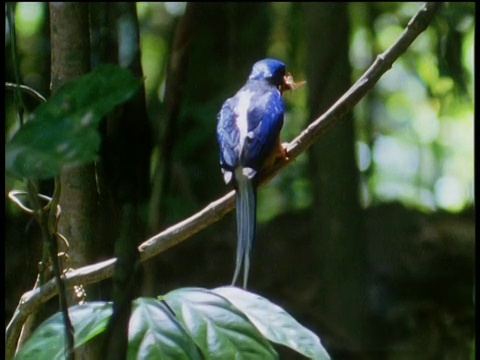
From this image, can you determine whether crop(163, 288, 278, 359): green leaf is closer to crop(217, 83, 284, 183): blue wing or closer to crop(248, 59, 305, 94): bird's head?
crop(217, 83, 284, 183): blue wing

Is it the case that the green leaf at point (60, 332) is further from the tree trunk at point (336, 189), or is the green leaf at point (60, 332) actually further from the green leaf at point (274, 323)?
the tree trunk at point (336, 189)

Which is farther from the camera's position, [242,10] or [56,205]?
[242,10]

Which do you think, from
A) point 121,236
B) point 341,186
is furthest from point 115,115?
point 341,186

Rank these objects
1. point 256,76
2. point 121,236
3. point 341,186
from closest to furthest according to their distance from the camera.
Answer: point 121,236 → point 256,76 → point 341,186

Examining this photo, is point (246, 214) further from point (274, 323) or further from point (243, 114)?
point (274, 323)

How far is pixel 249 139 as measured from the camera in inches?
89.0

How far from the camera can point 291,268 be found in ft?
14.3

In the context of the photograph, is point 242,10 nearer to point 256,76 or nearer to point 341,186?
point 341,186

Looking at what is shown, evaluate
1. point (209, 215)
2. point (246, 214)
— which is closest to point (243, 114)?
point (246, 214)

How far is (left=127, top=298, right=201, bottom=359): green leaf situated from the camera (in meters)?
0.92

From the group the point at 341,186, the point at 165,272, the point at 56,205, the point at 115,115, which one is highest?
the point at 115,115

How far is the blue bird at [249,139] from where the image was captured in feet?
6.73

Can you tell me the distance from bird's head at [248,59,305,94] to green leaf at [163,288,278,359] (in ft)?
5.19

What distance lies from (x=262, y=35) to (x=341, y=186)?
1.07 metres
